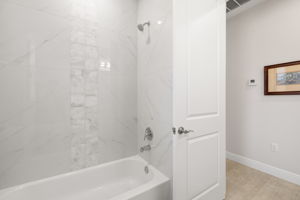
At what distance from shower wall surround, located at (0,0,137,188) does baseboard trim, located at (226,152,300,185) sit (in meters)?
1.94

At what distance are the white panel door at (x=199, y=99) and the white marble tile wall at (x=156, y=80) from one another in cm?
14

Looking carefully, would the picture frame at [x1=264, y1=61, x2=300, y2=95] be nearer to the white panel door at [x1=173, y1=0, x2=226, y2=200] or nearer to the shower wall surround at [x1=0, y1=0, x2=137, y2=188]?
the white panel door at [x1=173, y1=0, x2=226, y2=200]

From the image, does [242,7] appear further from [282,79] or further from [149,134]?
[149,134]

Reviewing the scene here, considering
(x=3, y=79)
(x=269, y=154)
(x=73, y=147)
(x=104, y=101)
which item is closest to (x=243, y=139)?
(x=269, y=154)

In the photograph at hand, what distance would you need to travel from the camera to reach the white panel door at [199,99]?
125 centimetres

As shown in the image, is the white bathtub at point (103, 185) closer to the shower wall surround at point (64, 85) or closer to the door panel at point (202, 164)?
the shower wall surround at point (64, 85)

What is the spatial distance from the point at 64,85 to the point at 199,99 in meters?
1.42

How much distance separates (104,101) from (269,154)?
100 inches

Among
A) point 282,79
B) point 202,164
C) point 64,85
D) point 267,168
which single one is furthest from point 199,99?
point 267,168

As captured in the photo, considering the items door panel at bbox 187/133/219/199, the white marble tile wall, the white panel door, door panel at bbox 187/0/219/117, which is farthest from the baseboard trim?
the white marble tile wall

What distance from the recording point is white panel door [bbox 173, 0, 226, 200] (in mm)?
1250

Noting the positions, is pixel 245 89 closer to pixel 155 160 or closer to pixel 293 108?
pixel 293 108

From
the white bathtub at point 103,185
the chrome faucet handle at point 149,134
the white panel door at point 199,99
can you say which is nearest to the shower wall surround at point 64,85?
the white bathtub at point 103,185

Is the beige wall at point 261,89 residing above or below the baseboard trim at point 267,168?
above
